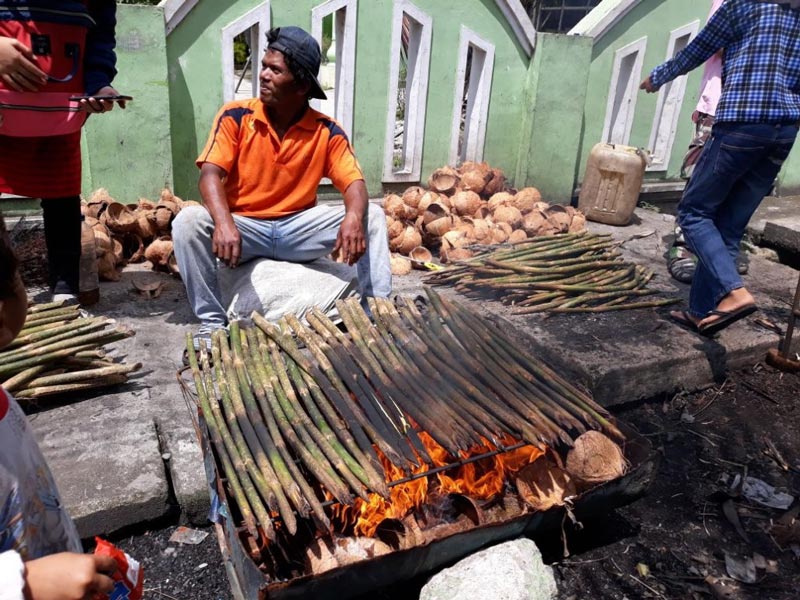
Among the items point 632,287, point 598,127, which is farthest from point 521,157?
point 632,287

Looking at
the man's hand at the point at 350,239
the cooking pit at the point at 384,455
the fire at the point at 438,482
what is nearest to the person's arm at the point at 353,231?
the man's hand at the point at 350,239

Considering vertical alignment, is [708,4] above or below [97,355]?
above

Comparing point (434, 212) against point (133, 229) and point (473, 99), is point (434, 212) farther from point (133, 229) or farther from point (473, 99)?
point (133, 229)

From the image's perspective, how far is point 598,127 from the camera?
803cm

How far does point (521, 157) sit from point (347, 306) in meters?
4.88

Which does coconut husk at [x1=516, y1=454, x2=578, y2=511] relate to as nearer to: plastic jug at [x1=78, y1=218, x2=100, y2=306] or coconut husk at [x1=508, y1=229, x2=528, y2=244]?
plastic jug at [x1=78, y1=218, x2=100, y2=306]

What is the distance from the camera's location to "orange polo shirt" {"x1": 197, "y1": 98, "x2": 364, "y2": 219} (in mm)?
4027

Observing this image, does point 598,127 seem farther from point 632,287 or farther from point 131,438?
point 131,438

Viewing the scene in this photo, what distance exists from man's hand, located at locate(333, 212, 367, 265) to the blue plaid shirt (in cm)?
252

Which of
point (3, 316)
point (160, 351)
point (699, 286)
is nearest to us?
point (3, 316)

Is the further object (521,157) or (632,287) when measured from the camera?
(521,157)

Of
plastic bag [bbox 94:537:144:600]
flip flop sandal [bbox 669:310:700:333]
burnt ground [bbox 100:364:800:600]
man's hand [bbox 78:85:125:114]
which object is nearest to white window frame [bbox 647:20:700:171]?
flip flop sandal [bbox 669:310:700:333]

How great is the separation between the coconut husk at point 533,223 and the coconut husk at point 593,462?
3866 mm

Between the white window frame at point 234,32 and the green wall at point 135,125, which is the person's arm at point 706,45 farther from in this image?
the green wall at point 135,125
